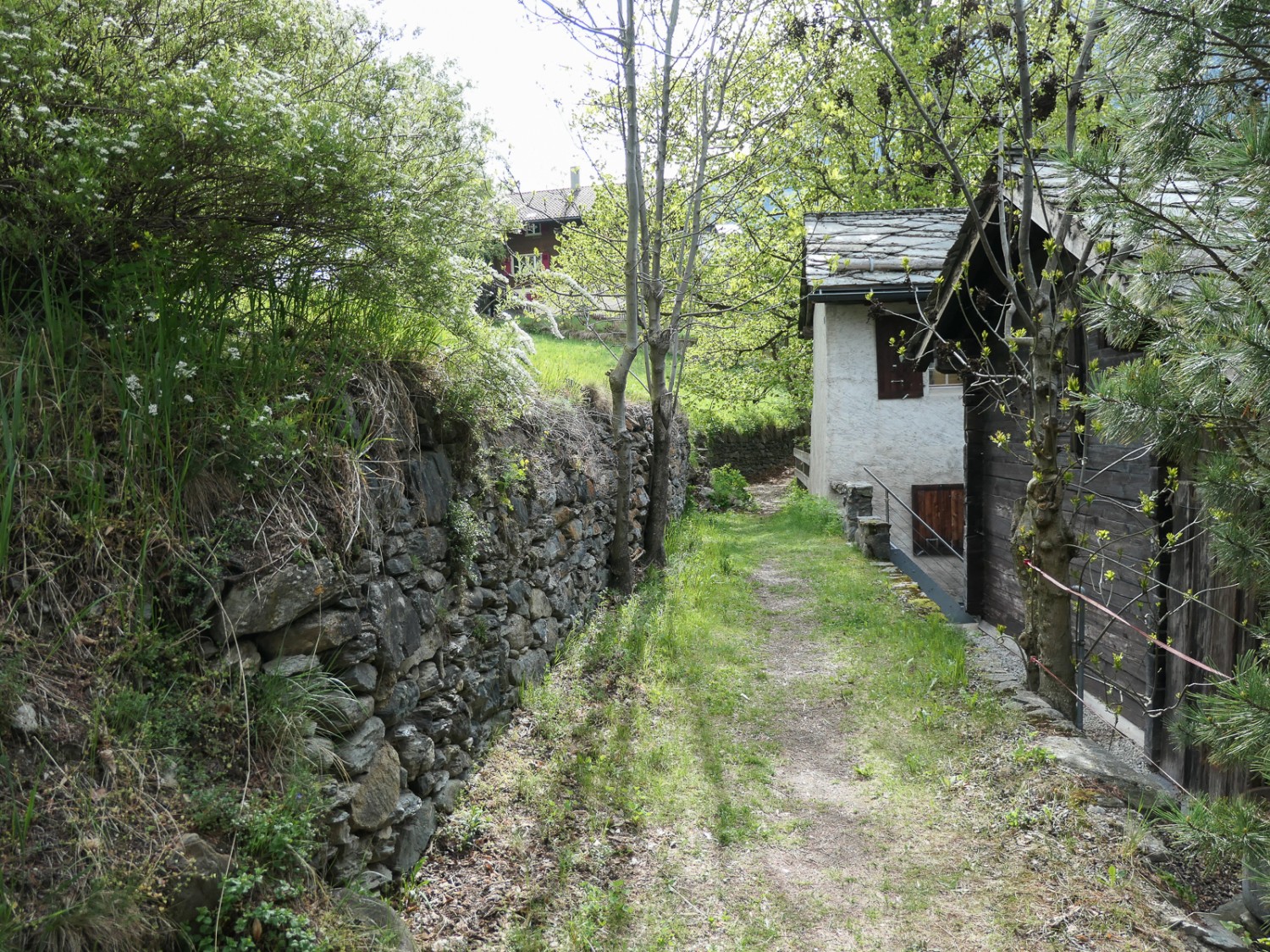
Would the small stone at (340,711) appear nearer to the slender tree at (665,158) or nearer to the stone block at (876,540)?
the slender tree at (665,158)

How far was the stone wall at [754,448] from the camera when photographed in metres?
25.0

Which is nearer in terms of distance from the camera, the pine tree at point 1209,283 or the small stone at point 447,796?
the pine tree at point 1209,283

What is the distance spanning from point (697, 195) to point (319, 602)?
7.40m

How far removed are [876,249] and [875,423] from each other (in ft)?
10.2

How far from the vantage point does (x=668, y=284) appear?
437 inches

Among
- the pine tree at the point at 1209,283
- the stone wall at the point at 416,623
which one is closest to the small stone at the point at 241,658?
the stone wall at the point at 416,623

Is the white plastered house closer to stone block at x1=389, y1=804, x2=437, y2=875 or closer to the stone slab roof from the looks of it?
the stone slab roof

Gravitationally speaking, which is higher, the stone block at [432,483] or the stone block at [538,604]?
the stone block at [432,483]

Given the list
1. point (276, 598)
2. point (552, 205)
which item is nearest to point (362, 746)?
point (276, 598)

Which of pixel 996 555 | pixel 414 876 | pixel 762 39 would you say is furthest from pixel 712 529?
pixel 414 876

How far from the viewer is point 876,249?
13.5 m

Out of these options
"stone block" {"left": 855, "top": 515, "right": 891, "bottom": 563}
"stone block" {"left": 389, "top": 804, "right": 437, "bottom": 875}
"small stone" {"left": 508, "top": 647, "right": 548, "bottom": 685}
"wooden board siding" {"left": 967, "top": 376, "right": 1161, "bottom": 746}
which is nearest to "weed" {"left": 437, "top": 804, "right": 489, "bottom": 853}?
"stone block" {"left": 389, "top": 804, "right": 437, "bottom": 875}

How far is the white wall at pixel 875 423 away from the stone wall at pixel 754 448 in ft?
32.3

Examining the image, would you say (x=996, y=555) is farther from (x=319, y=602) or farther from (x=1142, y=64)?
(x=319, y=602)
